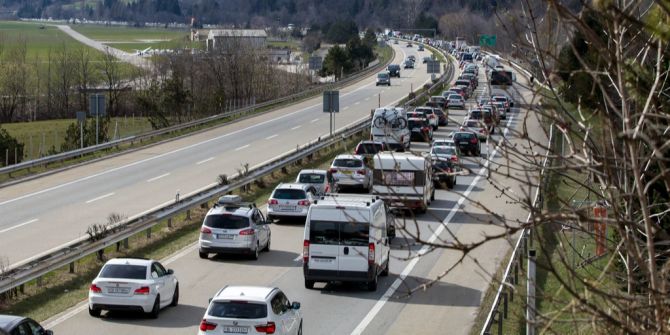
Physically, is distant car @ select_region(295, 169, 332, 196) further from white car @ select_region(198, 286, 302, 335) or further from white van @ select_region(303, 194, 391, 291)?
white car @ select_region(198, 286, 302, 335)

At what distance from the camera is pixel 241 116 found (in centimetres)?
7344

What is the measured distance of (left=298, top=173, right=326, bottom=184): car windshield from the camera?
3962cm

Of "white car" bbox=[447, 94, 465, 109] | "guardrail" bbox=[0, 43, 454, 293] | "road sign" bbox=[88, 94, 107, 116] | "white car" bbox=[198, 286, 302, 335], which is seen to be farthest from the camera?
"white car" bbox=[447, 94, 465, 109]

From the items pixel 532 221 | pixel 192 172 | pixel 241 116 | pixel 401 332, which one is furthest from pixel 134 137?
pixel 532 221

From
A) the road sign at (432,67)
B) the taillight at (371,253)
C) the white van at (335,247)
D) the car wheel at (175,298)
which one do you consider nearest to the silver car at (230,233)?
the white van at (335,247)

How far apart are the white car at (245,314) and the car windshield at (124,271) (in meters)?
3.66

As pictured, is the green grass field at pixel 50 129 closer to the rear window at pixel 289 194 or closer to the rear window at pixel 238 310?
the rear window at pixel 289 194

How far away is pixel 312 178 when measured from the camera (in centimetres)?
3981

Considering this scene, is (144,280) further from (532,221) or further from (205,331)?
(532,221)

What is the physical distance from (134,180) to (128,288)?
892 inches

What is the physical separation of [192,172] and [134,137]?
9784 millimetres

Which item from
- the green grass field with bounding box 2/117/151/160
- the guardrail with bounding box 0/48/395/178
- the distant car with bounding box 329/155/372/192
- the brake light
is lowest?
the green grass field with bounding box 2/117/151/160

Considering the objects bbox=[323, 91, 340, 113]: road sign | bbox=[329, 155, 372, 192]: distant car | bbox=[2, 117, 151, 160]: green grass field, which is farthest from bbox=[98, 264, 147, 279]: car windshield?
bbox=[2, 117, 151, 160]: green grass field

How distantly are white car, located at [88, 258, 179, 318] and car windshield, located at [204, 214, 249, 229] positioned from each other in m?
6.05
